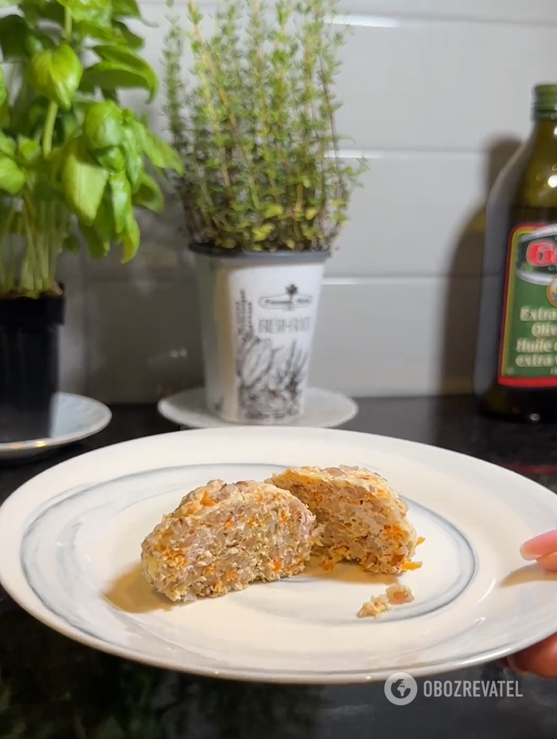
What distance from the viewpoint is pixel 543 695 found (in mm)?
413

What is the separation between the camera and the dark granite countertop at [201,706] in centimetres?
38

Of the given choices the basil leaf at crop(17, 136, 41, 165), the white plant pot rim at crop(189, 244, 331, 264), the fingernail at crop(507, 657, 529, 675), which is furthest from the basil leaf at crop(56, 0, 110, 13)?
the fingernail at crop(507, 657, 529, 675)

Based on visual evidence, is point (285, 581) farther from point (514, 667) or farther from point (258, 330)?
point (258, 330)

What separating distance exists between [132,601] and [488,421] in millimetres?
579

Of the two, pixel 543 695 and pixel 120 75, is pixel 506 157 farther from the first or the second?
pixel 543 695

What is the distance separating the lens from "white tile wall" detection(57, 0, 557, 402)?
0.87m

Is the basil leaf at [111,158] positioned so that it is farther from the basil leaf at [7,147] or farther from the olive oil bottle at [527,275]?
the olive oil bottle at [527,275]

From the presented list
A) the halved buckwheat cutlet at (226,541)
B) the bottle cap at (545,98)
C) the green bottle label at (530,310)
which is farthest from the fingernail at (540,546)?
the bottle cap at (545,98)

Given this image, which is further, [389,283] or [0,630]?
[389,283]

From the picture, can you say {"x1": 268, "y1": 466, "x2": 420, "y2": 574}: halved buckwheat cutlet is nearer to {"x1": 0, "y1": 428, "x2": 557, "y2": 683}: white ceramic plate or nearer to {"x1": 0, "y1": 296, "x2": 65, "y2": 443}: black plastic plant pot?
{"x1": 0, "y1": 428, "x2": 557, "y2": 683}: white ceramic plate

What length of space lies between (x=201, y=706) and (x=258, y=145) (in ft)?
1.72

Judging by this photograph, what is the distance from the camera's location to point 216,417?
79 cm

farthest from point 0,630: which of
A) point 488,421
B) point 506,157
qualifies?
point 506,157

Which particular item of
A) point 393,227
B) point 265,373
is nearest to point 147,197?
point 265,373
